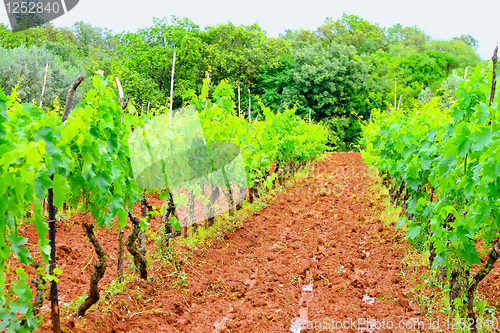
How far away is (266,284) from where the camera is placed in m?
4.85

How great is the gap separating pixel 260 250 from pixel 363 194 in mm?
5268

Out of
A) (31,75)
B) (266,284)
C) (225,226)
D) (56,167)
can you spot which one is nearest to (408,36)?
(31,75)

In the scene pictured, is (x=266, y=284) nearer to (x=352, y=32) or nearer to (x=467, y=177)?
(x=467, y=177)

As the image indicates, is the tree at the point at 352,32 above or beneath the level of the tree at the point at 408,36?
above

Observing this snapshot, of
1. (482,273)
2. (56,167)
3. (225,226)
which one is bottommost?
(225,226)

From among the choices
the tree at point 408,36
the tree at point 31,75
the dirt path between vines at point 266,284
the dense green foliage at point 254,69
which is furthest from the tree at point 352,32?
the dirt path between vines at point 266,284

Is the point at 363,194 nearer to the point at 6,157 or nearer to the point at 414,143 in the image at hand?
the point at 414,143

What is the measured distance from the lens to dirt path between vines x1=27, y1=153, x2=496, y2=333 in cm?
385

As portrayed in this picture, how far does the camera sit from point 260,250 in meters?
6.21

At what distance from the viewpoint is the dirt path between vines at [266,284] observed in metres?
3.85

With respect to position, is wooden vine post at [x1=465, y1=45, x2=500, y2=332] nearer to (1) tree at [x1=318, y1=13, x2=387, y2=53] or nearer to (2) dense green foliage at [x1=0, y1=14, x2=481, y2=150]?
(2) dense green foliage at [x1=0, y1=14, x2=481, y2=150]

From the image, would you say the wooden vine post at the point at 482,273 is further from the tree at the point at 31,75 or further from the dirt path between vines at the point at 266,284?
the tree at the point at 31,75

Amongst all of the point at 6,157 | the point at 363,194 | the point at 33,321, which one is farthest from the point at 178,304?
the point at 363,194

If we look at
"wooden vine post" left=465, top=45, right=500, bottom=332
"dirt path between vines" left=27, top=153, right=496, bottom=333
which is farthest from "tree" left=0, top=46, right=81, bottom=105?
"wooden vine post" left=465, top=45, right=500, bottom=332
